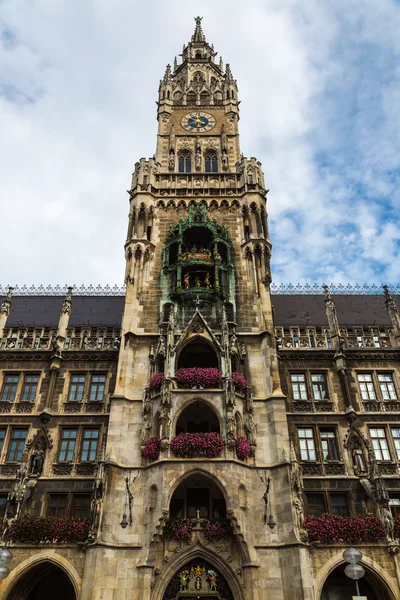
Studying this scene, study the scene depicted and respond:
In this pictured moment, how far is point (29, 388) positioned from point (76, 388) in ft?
7.93

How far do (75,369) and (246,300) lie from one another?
32.2 ft

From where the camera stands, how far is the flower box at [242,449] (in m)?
21.1

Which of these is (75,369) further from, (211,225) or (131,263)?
(211,225)

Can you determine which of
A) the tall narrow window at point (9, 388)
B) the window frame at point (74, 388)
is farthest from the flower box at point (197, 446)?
the tall narrow window at point (9, 388)

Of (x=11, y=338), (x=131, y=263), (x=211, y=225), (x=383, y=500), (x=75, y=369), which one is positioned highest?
(x=211, y=225)

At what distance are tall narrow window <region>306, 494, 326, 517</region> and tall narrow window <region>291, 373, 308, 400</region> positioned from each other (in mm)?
4770

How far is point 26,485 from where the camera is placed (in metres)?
21.8

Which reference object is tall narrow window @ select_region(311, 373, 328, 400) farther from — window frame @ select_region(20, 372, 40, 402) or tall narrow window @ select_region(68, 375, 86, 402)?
window frame @ select_region(20, 372, 40, 402)

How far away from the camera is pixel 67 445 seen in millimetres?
23422

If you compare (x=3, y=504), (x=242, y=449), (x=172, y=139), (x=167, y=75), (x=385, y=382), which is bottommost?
(x=3, y=504)

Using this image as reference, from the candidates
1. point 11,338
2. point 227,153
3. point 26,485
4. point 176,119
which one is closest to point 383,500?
point 26,485

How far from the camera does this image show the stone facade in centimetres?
1966

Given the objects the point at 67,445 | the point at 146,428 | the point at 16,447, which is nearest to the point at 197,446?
the point at 146,428

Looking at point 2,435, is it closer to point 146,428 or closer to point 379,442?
point 146,428
